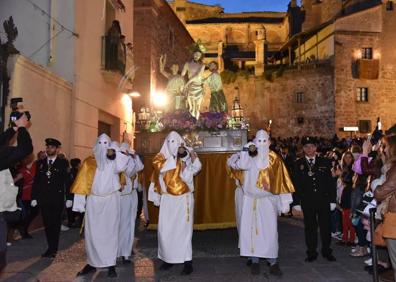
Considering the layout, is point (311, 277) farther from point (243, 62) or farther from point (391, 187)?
point (243, 62)

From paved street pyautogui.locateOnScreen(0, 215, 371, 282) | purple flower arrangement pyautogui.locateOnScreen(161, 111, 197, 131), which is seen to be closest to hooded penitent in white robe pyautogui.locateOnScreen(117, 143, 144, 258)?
paved street pyautogui.locateOnScreen(0, 215, 371, 282)

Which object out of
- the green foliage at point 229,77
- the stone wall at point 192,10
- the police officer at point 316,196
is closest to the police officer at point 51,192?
the police officer at point 316,196

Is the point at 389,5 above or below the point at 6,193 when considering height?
above

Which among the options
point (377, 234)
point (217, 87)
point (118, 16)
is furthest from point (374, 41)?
point (377, 234)

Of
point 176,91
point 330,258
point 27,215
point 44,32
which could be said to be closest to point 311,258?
point 330,258

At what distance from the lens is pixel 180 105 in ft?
38.5

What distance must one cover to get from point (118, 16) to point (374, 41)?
26.8 metres

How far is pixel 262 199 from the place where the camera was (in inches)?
296

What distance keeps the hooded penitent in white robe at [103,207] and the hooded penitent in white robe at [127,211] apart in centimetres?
39

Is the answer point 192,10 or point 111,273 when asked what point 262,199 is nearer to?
point 111,273

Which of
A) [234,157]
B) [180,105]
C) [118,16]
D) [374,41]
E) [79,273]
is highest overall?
[374,41]

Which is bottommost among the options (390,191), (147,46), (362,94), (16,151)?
(390,191)

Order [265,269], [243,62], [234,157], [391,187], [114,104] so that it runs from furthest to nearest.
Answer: [243,62]
[114,104]
[234,157]
[265,269]
[391,187]

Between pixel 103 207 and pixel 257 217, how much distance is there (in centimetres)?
223
